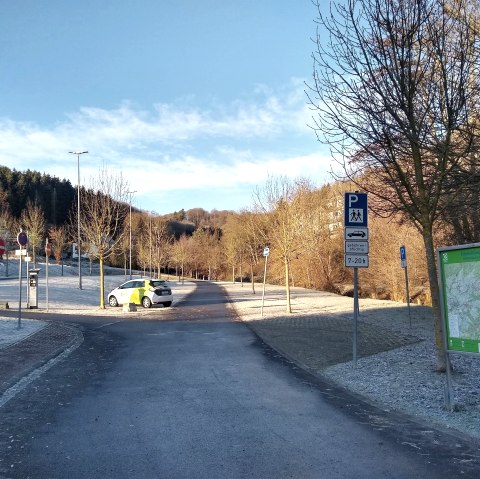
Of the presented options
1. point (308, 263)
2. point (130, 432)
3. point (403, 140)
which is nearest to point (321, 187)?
point (308, 263)

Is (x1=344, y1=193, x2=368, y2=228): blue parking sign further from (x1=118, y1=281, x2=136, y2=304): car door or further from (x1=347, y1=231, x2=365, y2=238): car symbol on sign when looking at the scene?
(x1=118, y1=281, x2=136, y2=304): car door

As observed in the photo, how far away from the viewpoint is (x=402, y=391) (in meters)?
7.52

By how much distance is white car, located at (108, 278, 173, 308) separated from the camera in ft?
84.8

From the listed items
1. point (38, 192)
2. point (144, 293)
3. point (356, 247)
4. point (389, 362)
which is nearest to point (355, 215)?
point (356, 247)

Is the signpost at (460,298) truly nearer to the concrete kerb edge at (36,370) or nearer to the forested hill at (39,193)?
the concrete kerb edge at (36,370)

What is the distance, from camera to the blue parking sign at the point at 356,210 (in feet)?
31.3

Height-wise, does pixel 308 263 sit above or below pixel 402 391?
above

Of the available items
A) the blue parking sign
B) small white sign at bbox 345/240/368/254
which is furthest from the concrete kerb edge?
the blue parking sign

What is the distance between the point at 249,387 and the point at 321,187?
40.6 m

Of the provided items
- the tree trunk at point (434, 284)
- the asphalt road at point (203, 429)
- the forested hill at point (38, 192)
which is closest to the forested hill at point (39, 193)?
the forested hill at point (38, 192)

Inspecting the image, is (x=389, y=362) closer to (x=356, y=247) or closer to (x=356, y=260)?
(x=356, y=260)

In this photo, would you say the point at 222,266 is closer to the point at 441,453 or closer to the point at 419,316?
the point at 419,316

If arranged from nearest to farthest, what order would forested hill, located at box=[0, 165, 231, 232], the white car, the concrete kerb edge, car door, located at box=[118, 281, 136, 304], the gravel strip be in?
the gravel strip < the concrete kerb edge < the white car < car door, located at box=[118, 281, 136, 304] < forested hill, located at box=[0, 165, 231, 232]

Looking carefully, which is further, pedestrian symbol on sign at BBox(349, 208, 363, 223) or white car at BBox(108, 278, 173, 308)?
white car at BBox(108, 278, 173, 308)
